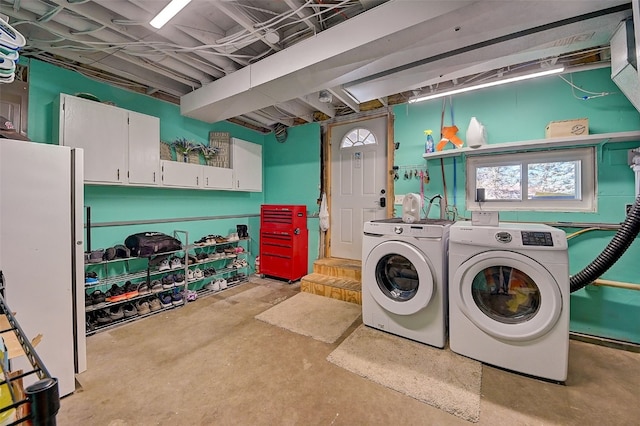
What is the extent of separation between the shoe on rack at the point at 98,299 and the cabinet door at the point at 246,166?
1.99m

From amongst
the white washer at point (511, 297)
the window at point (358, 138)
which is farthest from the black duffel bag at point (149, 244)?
the white washer at point (511, 297)

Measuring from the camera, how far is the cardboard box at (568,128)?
2312 millimetres

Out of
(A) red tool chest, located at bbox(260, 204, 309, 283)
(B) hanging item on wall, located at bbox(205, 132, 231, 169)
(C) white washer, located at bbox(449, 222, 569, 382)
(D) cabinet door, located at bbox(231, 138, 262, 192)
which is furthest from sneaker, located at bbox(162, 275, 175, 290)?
(C) white washer, located at bbox(449, 222, 569, 382)

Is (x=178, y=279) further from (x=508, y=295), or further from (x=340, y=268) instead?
(x=508, y=295)

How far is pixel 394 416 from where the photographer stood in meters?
1.52

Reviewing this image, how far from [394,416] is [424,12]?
98.5 inches

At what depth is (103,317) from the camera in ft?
8.27

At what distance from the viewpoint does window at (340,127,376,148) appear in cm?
375

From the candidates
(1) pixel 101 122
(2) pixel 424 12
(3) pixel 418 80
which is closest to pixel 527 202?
(3) pixel 418 80

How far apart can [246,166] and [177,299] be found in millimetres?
2089

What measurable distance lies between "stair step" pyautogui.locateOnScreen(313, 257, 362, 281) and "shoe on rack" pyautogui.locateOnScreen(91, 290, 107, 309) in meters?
2.39

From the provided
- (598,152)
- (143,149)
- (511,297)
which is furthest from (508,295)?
(143,149)

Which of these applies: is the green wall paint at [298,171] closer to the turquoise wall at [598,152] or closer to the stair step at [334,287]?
the stair step at [334,287]

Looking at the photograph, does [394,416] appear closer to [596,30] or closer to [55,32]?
[596,30]
